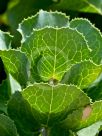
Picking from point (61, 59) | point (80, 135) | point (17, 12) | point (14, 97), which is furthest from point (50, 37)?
point (17, 12)

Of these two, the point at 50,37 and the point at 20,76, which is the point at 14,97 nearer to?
the point at 20,76

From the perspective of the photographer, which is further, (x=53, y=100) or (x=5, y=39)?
(x=5, y=39)

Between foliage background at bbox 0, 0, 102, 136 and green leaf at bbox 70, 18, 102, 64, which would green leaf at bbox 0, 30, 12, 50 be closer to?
green leaf at bbox 70, 18, 102, 64

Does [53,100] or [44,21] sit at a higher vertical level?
[44,21]

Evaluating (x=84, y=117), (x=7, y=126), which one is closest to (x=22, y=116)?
(x=7, y=126)

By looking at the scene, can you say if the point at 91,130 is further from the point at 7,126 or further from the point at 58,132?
the point at 7,126

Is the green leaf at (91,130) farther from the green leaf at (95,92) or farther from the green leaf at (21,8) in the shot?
the green leaf at (21,8)
